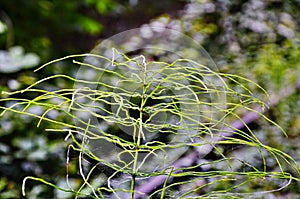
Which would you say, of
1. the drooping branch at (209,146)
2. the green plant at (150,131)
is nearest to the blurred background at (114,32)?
the drooping branch at (209,146)

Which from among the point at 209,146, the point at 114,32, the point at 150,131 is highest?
the point at 150,131

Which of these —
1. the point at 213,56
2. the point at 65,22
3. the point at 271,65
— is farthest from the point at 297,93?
the point at 65,22

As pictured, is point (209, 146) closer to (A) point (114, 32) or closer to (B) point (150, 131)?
(B) point (150, 131)

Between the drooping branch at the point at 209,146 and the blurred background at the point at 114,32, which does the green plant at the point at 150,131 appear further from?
the blurred background at the point at 114,32

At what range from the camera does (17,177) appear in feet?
3.73

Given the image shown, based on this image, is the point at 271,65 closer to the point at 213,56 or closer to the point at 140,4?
the point at 213,56

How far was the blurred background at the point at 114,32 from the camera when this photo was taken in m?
1.12

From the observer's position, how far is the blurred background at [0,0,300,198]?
3.67 ft

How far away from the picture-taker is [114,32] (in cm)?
208

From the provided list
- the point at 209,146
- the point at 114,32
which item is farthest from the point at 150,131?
the point at 114,32

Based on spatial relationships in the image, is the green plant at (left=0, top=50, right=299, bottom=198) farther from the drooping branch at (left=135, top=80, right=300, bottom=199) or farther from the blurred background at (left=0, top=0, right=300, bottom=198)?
the blurred background at (left=0, top=0, right=300, bottom=198)

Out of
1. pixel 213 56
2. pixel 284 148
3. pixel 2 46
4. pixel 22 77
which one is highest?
pixel 2 46

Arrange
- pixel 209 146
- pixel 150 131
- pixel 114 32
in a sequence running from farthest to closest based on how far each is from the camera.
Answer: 1. pixel 114 32
2. pixel 209 146
3. pixel 150 131

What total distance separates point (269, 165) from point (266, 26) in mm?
768
